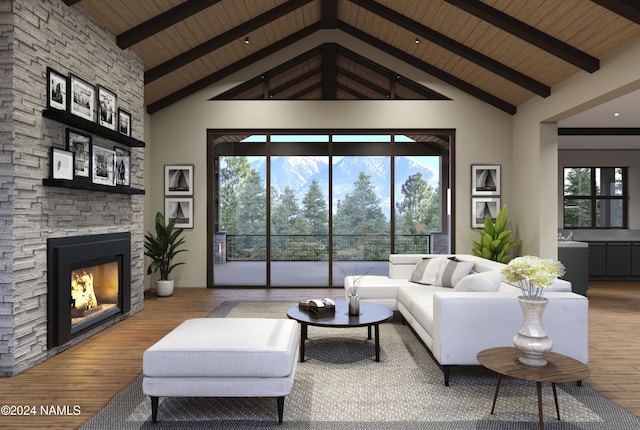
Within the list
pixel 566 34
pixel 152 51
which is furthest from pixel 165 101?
pixel 566 34

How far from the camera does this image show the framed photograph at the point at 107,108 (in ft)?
14.6

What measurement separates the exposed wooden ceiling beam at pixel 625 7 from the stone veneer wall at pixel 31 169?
4.78m

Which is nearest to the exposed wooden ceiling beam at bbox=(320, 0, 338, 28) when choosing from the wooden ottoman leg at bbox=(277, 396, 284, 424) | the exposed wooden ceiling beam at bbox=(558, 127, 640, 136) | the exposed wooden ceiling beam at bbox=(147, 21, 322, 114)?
the exposed wooden ceiling beam at bbox=(147, 21, 322, 114)

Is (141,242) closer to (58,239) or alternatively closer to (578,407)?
(58,239)

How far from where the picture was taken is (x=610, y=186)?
8688 millimetres

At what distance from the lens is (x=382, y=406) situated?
8.89 ft

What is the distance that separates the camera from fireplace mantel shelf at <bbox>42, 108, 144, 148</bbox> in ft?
11.9

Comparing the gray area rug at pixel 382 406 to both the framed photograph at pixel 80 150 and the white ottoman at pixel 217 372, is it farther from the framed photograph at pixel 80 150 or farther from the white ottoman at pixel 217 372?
the framed photograph at pixel 80 150

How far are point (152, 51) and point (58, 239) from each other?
2.89 metres

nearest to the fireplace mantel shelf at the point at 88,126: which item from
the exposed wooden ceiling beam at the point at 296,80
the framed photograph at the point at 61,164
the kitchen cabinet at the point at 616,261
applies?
the framed photograph at the point at 61,164

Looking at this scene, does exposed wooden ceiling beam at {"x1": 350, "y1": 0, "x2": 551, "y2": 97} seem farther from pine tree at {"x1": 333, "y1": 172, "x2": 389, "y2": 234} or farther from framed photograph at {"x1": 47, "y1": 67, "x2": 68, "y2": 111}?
framed photograph at {"x1": 47, "y1": 67, "x2": 68, "y2": 111}

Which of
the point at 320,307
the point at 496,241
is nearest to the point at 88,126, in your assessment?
the point at 320,307

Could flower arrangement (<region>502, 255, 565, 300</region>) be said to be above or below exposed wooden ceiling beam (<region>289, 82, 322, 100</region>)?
below

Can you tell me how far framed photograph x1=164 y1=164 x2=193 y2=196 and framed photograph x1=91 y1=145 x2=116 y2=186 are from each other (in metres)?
2.37
